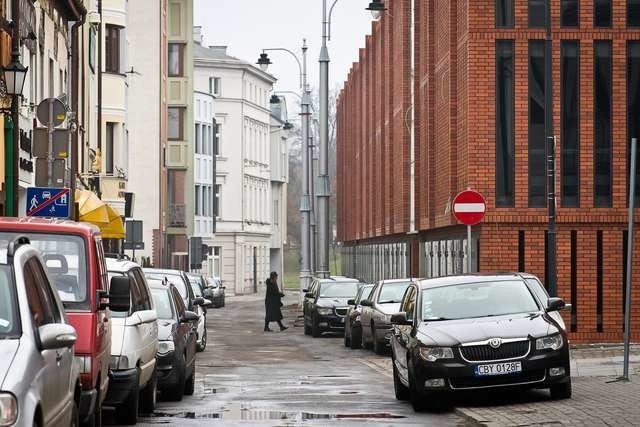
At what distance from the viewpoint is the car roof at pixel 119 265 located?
55.0 ft

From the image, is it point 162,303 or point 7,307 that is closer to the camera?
point 7,307

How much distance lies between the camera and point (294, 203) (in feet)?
511

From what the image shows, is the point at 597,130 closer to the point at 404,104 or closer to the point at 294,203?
the point at 404,104

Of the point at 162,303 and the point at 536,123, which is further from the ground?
the point at 536,123

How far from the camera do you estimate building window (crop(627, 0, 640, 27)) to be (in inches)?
1340

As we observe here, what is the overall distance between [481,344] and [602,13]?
17976mm

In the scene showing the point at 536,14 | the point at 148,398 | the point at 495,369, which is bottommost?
the point at 148,398

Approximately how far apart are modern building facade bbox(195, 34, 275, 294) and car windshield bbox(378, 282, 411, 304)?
227ft

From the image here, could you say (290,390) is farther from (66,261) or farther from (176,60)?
(176,60)

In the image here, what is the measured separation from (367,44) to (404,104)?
23.6 m

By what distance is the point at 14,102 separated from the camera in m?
24.2

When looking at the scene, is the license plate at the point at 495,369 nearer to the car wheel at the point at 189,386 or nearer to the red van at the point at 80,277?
the car wheel at the point at 189,386

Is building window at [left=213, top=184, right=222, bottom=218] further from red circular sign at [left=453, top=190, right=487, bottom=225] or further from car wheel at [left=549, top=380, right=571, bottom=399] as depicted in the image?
car wheel at [left=549, top=380, right=571, bottom=399]

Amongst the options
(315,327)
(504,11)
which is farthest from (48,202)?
→ (315,327)
